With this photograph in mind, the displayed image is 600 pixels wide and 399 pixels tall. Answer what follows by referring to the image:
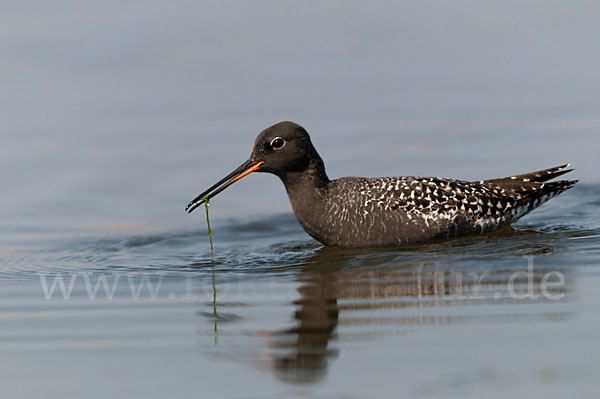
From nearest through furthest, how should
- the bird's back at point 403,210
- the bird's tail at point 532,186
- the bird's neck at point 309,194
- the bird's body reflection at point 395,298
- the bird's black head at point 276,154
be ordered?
1. the bird's body reflection at point 395,298
2. the bird's black head at point 276,154
3. the bird's back at point 403,210
4. the bird's neck at point 309,194
5. the bird's tail at point 532,186

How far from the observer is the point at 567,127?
1476 cm

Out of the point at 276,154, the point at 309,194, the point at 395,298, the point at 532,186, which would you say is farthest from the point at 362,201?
the point at 395,298

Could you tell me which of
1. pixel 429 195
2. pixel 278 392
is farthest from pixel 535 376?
pixel 429 195

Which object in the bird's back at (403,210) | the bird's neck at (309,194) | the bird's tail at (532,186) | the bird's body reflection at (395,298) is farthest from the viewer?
the bird's tail at (532,186)

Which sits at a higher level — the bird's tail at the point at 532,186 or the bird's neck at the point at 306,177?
the bird's neck at the point at 306,177

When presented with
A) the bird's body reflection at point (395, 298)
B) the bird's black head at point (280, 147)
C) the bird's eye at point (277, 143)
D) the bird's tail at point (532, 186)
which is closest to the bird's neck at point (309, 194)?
the bird's black head at point (280, 147)

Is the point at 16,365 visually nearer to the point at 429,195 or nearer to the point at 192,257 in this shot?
the point at 192,257

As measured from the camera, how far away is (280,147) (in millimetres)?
11078

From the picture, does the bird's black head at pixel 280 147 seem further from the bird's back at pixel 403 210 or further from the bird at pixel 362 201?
the bird's back at pixel 403 210

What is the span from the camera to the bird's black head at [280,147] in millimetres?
11016

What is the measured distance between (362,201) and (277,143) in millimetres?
1106

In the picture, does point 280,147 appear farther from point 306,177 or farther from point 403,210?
point 403,210

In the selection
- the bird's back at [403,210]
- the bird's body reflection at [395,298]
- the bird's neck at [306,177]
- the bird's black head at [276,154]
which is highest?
the bird's black head at [276,154]

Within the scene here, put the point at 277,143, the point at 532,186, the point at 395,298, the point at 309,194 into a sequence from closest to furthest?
1. the point at 395,298
2. the point at 277,143
3. the point at 309,194
4. the point at 532,186
